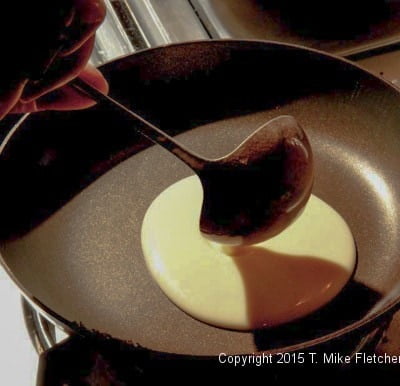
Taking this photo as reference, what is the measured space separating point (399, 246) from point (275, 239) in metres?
0.18

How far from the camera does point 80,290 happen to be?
79 cm

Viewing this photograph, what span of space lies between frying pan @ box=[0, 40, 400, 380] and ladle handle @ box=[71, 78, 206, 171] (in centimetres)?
13

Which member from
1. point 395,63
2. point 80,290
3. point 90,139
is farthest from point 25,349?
Answer: point 395,63

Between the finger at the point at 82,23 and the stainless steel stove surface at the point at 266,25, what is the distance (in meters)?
0.36

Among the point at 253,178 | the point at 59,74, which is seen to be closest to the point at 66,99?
the point at 59,74

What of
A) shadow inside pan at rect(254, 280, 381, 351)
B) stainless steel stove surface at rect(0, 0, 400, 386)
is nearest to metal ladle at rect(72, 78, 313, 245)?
shadow inside pan at rect(254, 280, 381, 351)

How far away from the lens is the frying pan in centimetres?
76

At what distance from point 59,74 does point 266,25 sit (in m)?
0.51

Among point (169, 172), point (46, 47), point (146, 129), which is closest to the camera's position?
point (46, 47)

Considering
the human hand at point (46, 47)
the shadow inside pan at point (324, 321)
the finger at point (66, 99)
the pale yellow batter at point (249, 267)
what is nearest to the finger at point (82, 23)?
the human hand at point (46, 47)

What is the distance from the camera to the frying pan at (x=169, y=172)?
2.48ft

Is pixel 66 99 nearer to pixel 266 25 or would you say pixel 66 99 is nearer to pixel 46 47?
pixel 46 47

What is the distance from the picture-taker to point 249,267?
2.55ft

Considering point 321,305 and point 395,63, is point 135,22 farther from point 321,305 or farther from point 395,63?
point 321,305
